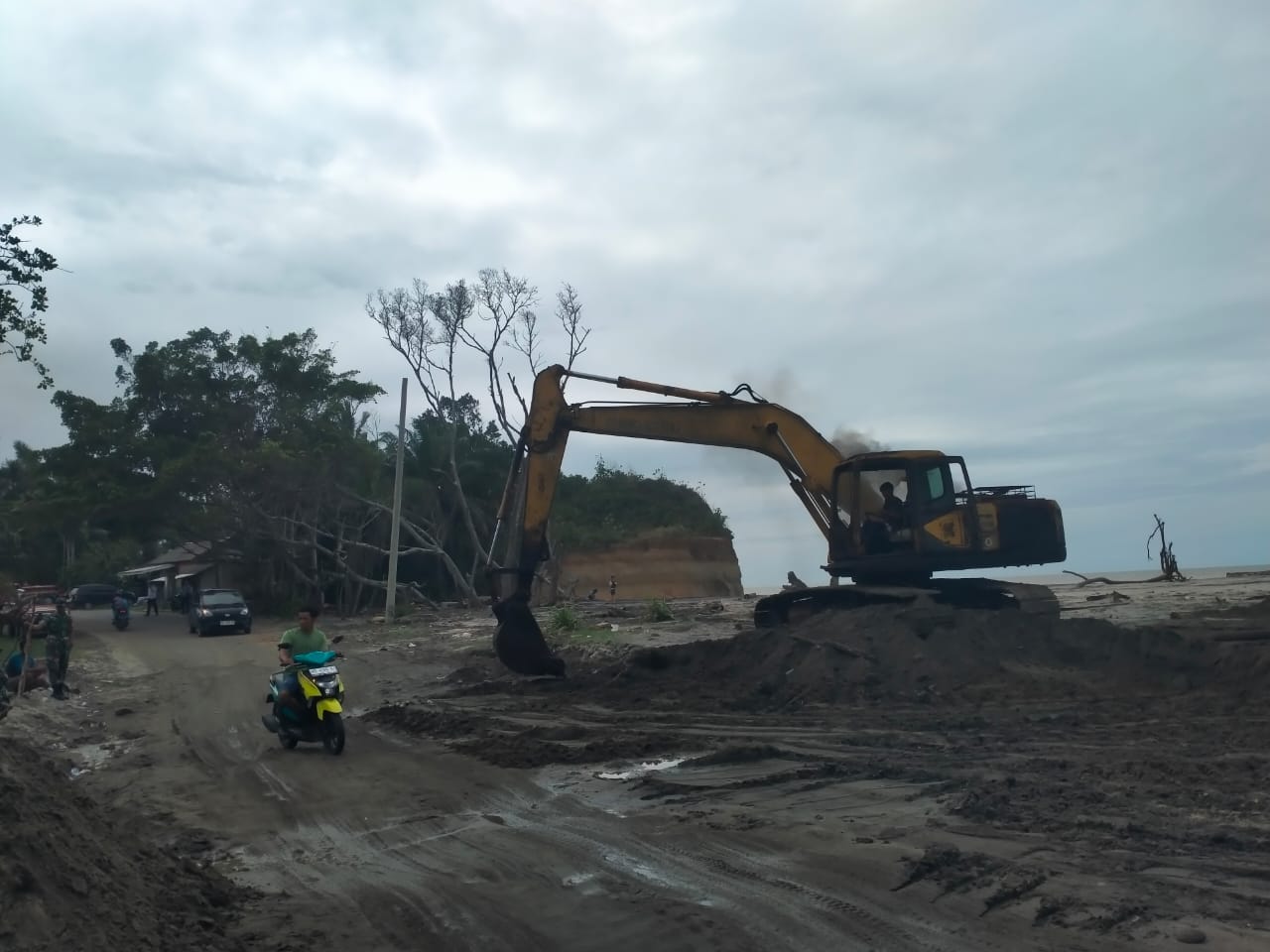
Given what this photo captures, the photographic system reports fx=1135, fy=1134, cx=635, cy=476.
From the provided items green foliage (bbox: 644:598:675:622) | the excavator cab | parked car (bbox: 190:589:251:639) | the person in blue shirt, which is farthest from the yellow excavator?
parked car (bbox: 190:589:251:639)

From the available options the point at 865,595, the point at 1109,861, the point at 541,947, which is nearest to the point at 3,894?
the point at 541,947

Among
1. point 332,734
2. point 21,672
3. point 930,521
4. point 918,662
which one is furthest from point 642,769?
point 21,672

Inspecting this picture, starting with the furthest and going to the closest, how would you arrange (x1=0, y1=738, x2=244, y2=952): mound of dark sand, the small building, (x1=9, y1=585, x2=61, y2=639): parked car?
the small building, (x1=9, y1=585, x2=61, y2=639): parked car, (x1=0, y1=738, x2=244, y2=952): mound of dark sand

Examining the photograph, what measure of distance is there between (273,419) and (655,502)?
82.2 feet

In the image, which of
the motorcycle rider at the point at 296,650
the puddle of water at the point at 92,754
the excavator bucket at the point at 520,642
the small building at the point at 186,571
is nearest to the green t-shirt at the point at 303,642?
the motorcycle rider at the point at 296,650

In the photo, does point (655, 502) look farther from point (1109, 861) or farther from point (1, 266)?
point (1109, 861)

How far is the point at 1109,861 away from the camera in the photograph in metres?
6.72

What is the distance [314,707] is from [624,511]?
2003 inches

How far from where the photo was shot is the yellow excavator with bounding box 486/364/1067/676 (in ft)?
58.5

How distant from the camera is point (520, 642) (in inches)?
664

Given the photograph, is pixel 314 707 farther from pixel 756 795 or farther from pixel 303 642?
pixel 756 795

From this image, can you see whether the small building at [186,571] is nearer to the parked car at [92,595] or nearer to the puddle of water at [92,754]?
the parked car at [92,595]

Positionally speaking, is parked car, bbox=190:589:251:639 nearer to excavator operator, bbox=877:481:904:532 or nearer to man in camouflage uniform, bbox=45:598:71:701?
man in camouflage uniform, bbox=45:598:71:701

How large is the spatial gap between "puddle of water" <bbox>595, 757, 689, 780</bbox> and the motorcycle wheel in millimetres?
3308
